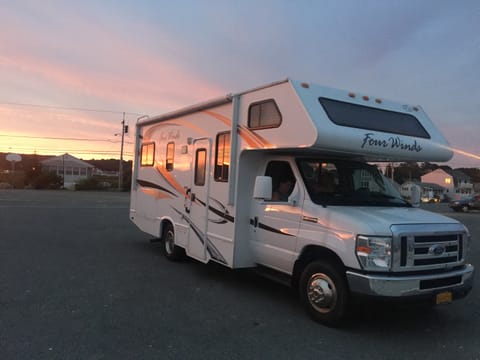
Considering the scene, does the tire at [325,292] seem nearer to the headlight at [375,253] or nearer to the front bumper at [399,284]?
the front bumper at [399,284]

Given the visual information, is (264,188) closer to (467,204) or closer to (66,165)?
(467,204)

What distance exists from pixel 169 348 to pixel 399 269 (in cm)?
261

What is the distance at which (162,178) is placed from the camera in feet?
30.3

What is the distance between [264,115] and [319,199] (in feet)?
4.73

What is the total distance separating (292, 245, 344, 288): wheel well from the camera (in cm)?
541

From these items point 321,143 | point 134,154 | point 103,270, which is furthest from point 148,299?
point 134,154

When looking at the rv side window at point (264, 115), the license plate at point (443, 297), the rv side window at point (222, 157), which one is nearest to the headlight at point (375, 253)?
the license plate at point (443, 297)

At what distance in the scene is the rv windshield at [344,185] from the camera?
5.92 meters

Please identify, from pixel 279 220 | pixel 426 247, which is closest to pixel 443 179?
pixel 279 220

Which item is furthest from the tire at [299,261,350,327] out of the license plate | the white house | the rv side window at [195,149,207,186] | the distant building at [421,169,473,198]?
the distant building at [421,169,473,198]

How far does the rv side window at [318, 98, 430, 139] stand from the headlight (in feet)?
5.24

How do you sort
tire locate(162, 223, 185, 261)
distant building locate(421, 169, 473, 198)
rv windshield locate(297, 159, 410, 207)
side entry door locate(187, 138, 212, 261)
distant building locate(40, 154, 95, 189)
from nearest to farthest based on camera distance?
1. rv windshield locate(297, 159, 410, 207)
2. side entry door locate(187, 138, 212, 261)
3. tire locate(162, 223, 185, 261)
4. distant building locate(40, 154, 95, 189)
5. distant building locate(421, 169, 473, 198)

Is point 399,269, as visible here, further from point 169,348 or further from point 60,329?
point 60,329

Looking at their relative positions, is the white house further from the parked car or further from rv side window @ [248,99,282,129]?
rv side window @ [248,99,282,129]
